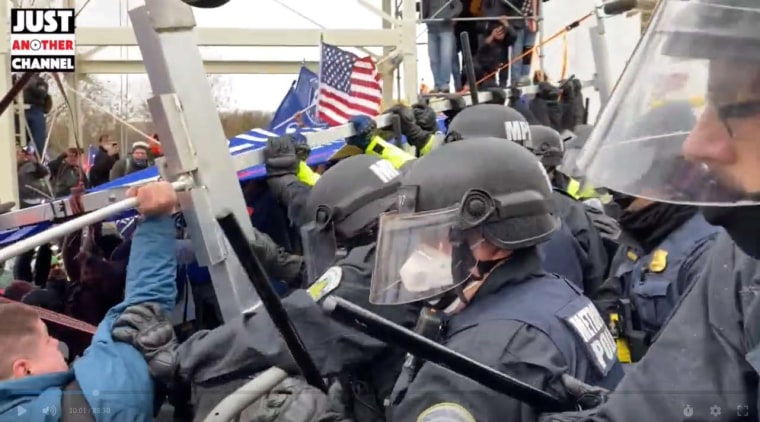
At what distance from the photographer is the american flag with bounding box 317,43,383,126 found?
651cm

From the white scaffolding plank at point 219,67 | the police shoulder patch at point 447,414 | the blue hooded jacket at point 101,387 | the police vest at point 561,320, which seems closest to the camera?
the police shoulder patch at point 447,414

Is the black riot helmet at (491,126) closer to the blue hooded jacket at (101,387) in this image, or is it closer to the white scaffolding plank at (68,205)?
the white scaffolding plank at (68,205)

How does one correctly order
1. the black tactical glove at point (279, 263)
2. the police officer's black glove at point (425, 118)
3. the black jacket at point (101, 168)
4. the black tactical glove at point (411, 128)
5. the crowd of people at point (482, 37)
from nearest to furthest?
the black tactical glove at point (279, 263) → the black tactical glove at point (411, 128) → the police officer's black glove at point (425, 118) → the crowd of people at point (482, 37) → the black jacket at point (101, 168)

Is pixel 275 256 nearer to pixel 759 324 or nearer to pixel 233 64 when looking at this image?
pixel 759 324

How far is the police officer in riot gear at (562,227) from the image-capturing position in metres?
3.97

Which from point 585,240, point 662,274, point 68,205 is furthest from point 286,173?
point 662,274

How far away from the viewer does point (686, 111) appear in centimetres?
153

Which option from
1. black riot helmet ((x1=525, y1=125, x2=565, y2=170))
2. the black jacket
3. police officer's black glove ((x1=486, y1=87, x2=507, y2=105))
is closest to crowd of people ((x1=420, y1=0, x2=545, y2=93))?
police officer's black glove ((x1=486, y1=87, x2=507, y2=105))

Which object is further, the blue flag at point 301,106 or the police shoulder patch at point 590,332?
the blue flag at point 301,106

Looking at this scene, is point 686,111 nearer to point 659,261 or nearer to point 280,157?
point 659,261

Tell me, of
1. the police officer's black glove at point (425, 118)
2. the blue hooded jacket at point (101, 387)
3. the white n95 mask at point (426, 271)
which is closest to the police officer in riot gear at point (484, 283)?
the white n95 mask at point (426, 271)

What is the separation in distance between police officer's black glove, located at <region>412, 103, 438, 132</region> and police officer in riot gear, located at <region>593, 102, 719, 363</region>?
222 centimetres

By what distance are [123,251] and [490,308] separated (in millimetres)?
2948

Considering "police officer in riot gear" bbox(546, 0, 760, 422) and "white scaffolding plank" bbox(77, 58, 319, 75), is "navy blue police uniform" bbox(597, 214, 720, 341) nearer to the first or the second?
"police officer in riot gear" bbox(546, 0, 760, 422)
